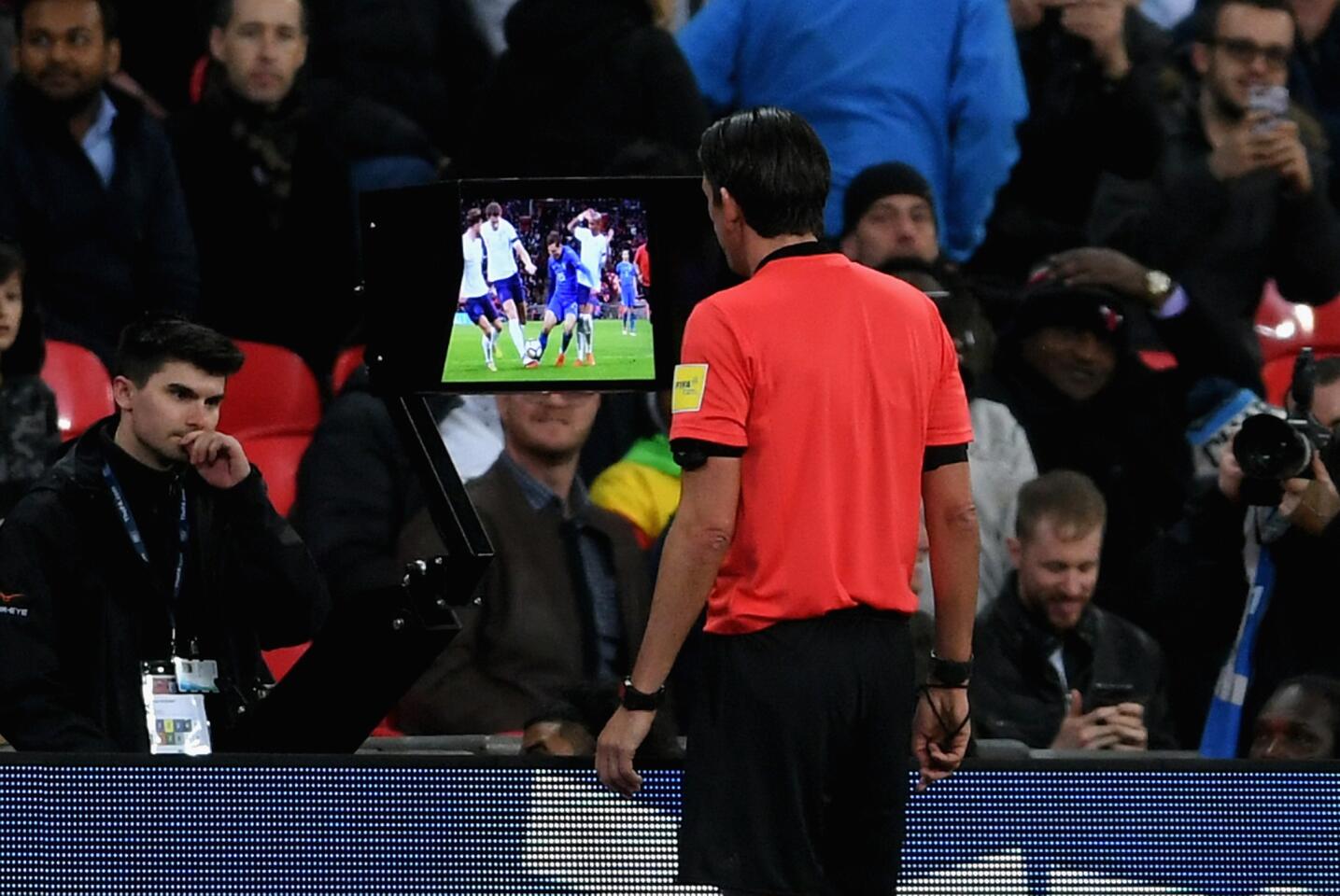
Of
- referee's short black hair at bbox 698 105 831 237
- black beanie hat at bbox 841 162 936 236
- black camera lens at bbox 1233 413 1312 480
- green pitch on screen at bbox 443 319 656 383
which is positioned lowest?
black camera lens at bbox 1233 413 1312 480

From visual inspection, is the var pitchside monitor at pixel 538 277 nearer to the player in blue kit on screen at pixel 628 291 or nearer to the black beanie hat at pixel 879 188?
the player in blue kit on screen at pixel 628 291

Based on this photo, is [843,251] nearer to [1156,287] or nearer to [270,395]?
[1156,287]

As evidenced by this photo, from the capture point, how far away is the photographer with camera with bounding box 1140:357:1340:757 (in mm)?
5762

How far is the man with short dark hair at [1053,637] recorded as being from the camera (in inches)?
252

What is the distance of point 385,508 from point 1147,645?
201 cm

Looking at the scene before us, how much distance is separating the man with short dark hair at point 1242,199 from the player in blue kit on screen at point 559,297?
4011mm

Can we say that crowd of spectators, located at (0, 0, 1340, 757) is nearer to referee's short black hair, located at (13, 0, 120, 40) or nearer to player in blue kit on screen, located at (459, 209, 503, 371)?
referee's short black hair, located at (13, 0, 120, 40)

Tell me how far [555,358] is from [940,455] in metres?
0.69

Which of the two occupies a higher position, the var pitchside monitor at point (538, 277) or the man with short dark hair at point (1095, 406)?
the var pitchside monitor at point (538, 277)

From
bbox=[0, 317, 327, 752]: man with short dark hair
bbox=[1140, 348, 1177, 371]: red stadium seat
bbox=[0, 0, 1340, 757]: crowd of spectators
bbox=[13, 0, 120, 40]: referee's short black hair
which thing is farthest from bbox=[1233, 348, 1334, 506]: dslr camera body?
bbox=[13, 0, 120, 40]: referee's short black hair

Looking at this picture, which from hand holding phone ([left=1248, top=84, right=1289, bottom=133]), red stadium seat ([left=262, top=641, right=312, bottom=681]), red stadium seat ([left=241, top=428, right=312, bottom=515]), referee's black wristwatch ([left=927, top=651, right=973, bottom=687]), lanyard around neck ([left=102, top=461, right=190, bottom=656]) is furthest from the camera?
hand holding phone ([left=1248, top=84, right=1289, bottom=133])

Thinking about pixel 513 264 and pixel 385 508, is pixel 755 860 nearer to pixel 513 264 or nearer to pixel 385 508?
pixel 513 264

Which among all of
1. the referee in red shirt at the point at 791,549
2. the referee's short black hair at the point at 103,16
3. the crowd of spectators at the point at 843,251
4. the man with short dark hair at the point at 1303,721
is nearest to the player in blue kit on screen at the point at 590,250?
the referee in red shirt at the point at 791,549

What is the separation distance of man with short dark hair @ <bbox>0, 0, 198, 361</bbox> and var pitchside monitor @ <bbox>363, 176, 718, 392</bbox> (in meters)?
3.21
